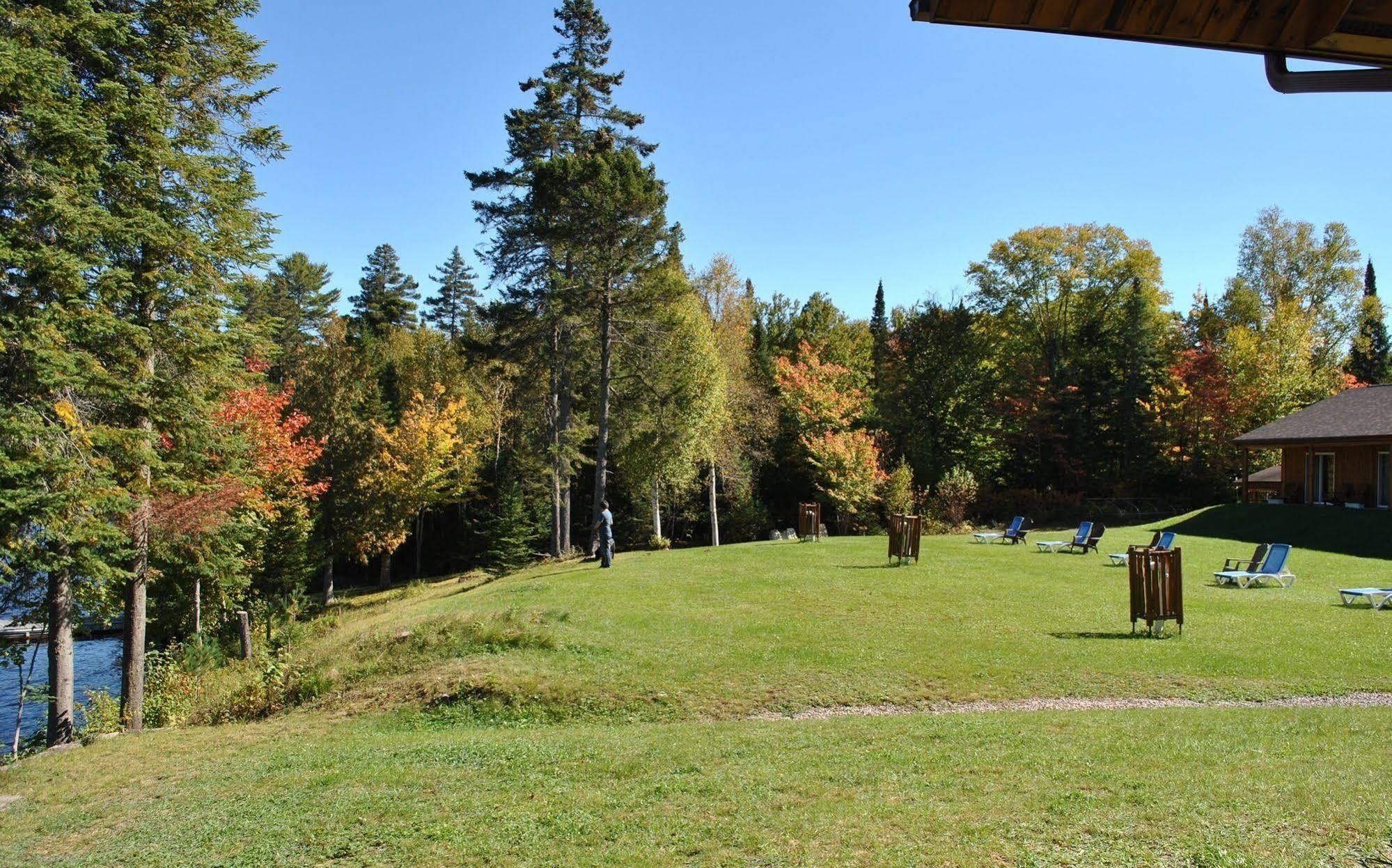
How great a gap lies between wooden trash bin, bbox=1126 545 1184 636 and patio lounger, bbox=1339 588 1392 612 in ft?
16.6

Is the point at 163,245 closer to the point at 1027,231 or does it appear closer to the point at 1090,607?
the point at 1090,607

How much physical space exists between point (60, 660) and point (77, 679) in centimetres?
1291

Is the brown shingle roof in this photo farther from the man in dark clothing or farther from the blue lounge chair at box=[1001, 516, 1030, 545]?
the man in dark clothing

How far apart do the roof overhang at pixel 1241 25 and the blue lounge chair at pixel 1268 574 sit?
57.7 ft

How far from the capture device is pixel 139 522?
14.4m

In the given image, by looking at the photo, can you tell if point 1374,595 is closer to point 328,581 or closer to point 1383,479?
point 1383,479

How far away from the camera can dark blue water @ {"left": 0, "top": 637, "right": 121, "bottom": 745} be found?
719 inches

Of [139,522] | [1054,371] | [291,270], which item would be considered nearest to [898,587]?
[139,522]

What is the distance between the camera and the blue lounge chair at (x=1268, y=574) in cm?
1662

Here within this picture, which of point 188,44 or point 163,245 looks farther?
point 188,44

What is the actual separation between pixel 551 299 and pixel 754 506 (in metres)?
15.2

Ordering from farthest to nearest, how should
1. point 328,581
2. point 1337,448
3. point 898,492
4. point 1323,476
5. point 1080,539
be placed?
point 328,581 → point 898,492 → point 1323,476 → point 1337,448 → point 1080,539

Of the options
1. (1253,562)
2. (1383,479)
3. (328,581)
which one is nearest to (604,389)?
(328,581)

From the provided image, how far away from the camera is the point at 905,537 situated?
64.1 ft
